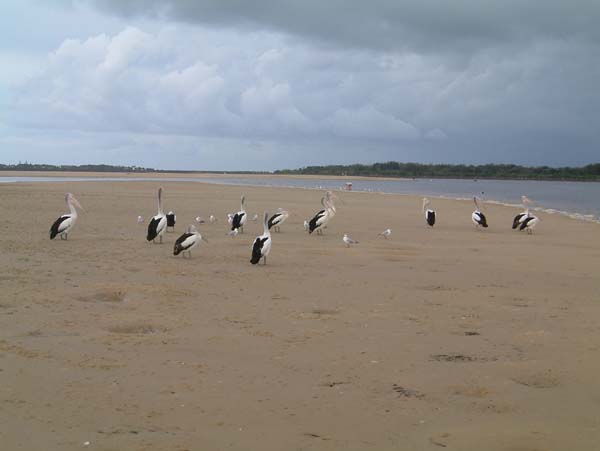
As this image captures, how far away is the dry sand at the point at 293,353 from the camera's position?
424 centimetres

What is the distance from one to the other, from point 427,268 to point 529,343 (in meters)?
4.99

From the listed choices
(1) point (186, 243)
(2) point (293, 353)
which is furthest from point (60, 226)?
(2) point (293, 353)

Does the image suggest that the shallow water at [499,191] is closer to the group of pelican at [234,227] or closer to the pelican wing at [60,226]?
the group of pelican at [234,227]

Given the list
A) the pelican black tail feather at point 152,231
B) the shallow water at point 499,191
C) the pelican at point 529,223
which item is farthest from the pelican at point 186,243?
the shallow water at point 499,191

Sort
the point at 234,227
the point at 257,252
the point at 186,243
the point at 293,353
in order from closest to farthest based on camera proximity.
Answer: the point at 293,353, the point at 257,252, the point at 186,243, the point at 234,227

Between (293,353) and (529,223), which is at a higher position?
(529,223)

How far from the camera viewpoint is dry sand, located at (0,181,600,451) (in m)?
4.24

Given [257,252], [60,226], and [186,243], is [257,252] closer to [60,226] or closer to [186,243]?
[186,243]

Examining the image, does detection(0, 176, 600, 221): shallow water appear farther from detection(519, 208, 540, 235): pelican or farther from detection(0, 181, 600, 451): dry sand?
detection(0, 181, 600, 451): dry sand

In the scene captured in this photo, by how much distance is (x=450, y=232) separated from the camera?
61.2 ft

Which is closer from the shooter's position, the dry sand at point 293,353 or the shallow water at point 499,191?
the dry sand at point 293,353

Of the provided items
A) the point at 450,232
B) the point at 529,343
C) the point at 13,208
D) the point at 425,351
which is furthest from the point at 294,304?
the point at 13,208

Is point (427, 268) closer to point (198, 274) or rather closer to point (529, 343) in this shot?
point (198, 274)

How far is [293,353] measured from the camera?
5945 mm
